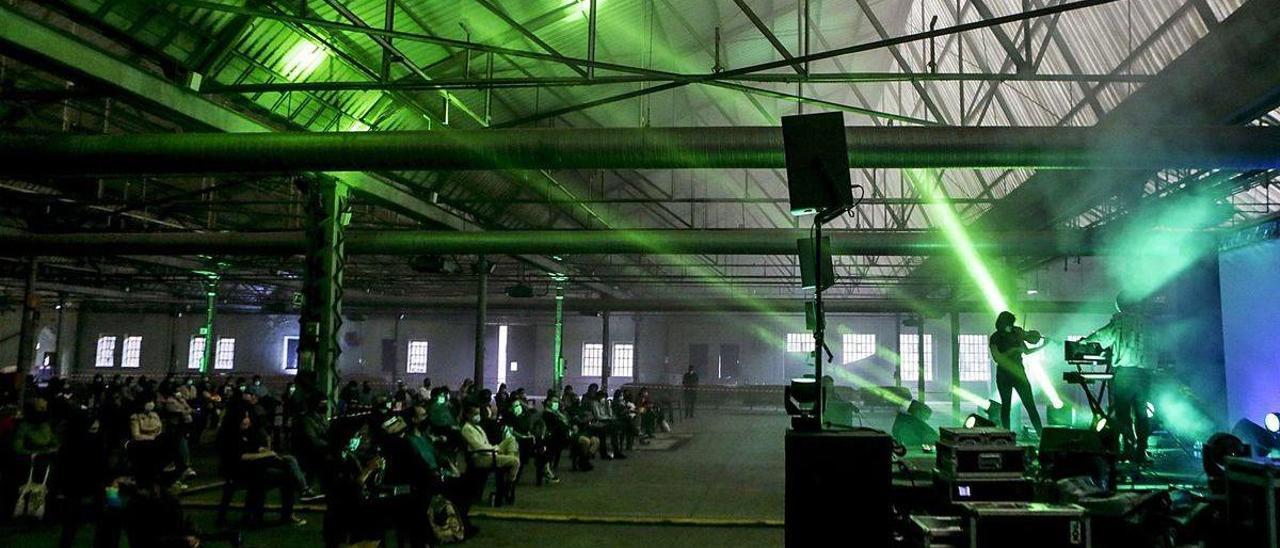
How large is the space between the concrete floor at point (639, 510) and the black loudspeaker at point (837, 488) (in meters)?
3.28

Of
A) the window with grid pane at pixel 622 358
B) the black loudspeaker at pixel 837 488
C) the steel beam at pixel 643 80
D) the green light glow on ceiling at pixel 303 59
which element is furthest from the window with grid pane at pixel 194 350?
the black loudspeaker at pixel 837 488

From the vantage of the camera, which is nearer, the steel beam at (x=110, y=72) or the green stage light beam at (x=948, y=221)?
the steel beam at (x=110, y=72)

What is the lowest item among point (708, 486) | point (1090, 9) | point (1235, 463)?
point (708, 486)

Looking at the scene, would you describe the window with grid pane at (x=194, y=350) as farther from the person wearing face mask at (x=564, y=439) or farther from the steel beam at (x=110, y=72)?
the steel beam at (x=110, y=72)

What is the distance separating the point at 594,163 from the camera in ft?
24.8

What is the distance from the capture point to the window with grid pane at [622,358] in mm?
33125

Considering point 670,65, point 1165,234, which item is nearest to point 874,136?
point 670,65

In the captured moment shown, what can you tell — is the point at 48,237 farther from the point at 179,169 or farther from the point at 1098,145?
the point at 1098,145

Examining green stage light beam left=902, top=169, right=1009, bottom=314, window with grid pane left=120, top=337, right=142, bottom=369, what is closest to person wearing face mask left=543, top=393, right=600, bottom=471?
green stage light beam left=902, top=169, right=1009, bottom=314

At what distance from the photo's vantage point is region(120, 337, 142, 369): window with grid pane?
32.9m

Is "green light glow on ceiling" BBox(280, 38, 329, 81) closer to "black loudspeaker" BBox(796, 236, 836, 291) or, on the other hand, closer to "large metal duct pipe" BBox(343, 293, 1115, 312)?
"black loudspeaker" BBox(796, 236, 836, 291)

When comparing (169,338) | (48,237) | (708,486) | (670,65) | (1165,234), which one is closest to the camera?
(708,486)

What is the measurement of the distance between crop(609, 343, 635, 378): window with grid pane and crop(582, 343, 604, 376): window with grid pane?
24.0 inches

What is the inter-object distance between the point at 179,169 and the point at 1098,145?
349 inches
